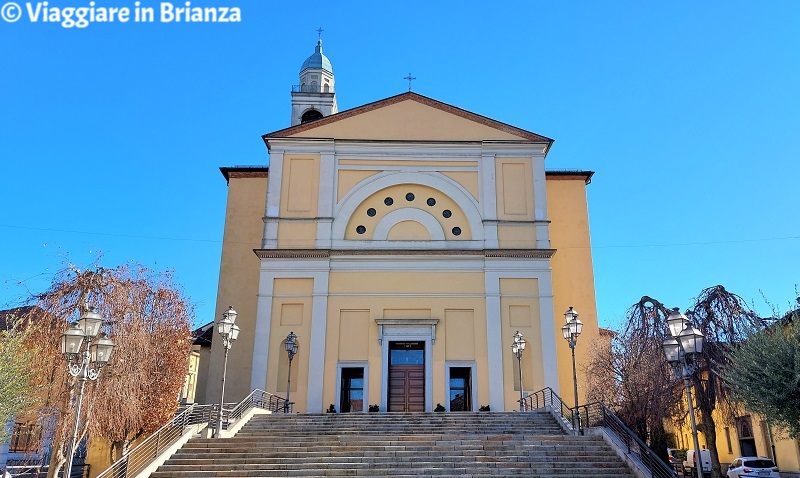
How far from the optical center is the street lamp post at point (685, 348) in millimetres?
12570

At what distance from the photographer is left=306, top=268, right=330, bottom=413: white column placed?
24.5 meters

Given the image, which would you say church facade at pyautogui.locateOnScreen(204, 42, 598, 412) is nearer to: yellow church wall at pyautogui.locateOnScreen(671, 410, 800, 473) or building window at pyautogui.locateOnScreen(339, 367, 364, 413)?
building window at pyautogui.locateOnScreen(339, 367, 364, 413)

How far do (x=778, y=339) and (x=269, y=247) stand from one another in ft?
61.5

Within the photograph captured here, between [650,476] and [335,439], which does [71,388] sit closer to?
[335,439]

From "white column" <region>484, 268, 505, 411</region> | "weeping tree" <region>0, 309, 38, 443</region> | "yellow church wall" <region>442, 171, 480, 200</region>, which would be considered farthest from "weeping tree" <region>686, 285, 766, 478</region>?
"weeping tree" <region>0, 309, 38, 443</region>

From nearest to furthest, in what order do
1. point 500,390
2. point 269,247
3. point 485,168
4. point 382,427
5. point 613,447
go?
point 613,447 → point 382,427 → point 500,390 → point 269,247 → point 485,168

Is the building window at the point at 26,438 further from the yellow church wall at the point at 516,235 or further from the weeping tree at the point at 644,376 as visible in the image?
the yellow church wall at the point at 516,235

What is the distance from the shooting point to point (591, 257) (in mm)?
29938

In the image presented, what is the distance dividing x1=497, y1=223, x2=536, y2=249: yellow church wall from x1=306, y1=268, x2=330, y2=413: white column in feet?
24.1

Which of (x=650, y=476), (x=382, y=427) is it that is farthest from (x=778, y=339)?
(x=382, y=427)

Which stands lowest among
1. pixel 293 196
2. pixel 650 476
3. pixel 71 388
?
pixel 650 476

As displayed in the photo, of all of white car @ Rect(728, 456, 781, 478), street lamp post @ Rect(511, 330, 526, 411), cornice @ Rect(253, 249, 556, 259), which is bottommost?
white car @ Rect(728, 456, 781, 478)

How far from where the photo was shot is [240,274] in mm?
29375

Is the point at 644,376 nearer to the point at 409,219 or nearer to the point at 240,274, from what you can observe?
the point at 409,219
